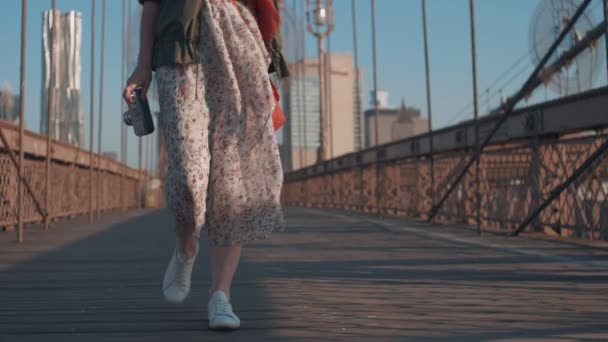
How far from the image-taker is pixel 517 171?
832 cm

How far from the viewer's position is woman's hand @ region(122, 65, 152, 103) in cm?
258

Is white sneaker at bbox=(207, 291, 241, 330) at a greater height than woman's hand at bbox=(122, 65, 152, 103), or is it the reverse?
woman's hand at bbox=(122, 65, 152, 103)

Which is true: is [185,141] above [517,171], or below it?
below

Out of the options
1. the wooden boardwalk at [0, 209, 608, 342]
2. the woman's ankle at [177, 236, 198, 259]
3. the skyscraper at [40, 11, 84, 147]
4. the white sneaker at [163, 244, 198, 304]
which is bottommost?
the wooden boardwalk at [0, 209, 608, 342]

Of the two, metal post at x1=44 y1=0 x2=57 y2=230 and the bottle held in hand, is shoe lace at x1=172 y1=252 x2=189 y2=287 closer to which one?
the bottle held in hand

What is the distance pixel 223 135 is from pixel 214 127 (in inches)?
1.8

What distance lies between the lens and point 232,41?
8.68 ft

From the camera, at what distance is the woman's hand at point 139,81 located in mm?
2580

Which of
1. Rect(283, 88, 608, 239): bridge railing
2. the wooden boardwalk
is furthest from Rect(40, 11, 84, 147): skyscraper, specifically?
Rect(283, 88, 608, 239): bridge railing

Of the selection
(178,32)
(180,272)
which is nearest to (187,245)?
(180,272)

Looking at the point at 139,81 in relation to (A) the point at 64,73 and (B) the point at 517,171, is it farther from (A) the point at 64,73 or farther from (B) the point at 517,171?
(A) the point at 64,73

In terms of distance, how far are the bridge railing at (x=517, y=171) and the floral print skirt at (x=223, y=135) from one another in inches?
149

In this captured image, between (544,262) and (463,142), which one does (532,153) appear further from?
(544,262)

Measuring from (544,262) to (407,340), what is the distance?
2.66 m
